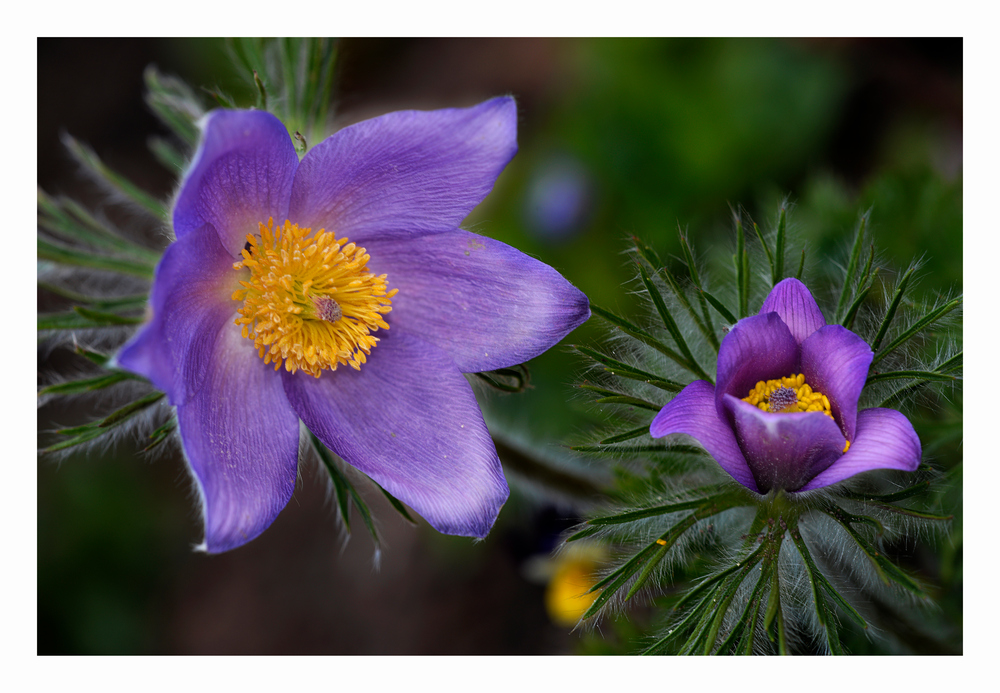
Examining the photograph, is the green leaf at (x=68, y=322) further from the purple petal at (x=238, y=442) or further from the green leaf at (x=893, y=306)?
the green leaf at (x=893, y=306)

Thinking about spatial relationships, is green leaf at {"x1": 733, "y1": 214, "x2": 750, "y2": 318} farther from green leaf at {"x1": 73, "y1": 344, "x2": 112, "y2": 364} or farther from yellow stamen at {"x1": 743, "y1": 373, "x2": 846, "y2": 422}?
green leaf at {"x1": 73, "y1": 344, "x2": 112, "y2": 364}

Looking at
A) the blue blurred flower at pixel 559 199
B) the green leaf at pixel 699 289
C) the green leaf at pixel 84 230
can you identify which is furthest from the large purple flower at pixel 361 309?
the blue blurred flower at pixel 559 199

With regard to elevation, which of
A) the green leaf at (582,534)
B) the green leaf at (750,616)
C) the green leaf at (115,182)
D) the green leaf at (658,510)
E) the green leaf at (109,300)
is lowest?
the green leaf at (750,616)

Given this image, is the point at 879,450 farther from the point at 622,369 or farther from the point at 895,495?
the point at 622,369

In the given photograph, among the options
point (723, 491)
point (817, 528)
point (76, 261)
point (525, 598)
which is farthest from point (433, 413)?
point (525, 598)

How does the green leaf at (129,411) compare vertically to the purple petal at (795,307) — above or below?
below

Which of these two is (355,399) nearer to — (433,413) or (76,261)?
(433,413)

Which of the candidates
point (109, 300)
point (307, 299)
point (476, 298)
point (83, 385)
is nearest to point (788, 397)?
point (476, 298)

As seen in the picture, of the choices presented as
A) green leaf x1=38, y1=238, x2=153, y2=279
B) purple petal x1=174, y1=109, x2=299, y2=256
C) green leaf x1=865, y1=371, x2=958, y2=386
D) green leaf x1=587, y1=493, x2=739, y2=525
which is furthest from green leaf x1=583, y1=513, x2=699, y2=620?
green leaf x1=38, y1=238, x2=153, y2=279
